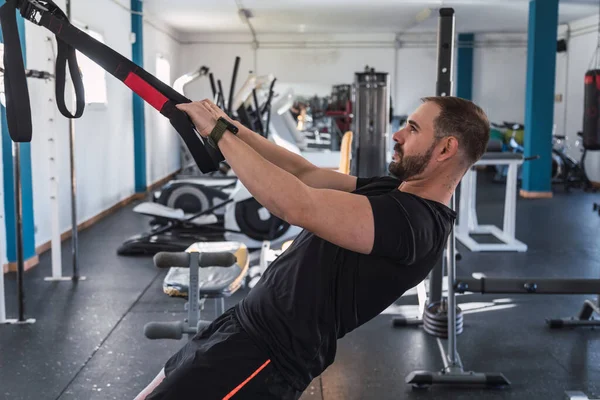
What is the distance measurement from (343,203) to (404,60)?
1319 centimetres

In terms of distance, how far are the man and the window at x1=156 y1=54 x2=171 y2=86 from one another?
395 inches

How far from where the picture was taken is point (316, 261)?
1420mm

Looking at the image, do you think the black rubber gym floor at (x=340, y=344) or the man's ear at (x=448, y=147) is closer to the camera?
the man's ear at (x=448, y=147)

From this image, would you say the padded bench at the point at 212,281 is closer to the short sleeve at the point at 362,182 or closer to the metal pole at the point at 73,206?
the short sleeve at the point at 362,182

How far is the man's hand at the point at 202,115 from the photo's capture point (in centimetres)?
134

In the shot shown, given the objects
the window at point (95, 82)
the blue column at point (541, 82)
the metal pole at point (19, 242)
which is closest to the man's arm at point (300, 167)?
the metal pole at point (19, 242)

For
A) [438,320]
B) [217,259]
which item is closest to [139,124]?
[438,320]

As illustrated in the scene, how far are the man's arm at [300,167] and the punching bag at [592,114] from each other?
18.9 feet

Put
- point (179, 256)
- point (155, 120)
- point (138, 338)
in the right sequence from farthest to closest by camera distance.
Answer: point (155, 120) → point (138, 338) → point (179, 256)

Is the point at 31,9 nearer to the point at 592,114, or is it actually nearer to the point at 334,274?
the point at 334,274

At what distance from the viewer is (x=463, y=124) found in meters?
1.48

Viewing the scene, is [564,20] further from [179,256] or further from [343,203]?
[343,203]

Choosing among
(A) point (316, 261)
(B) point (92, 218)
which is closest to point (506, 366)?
(A) point (316, 261)

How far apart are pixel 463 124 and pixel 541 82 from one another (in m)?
8.40
